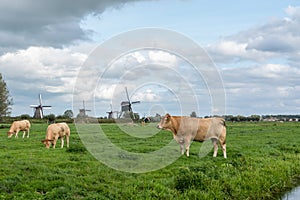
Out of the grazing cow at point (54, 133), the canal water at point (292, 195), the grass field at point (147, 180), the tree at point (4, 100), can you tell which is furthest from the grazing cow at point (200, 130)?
the tree at point (4, 100)

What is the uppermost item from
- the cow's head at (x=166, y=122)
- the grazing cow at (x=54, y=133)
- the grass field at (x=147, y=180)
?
the cow's head at (x=166, y=122)

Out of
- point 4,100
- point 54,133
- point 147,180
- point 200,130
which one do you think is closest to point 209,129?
point 200,130

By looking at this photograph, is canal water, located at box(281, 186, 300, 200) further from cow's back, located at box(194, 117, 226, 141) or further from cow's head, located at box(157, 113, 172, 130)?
cow's head, located at box(157, 113, 172, 130)

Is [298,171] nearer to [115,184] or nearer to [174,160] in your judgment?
[174,160]

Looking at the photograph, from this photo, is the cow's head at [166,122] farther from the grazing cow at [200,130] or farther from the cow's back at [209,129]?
the cow's back at [209,129]

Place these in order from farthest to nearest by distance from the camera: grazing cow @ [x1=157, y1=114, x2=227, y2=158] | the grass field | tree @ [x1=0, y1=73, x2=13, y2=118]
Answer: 1. tree @ [x1=0, y1=73, x2=13, y2=118]
2. grazing cow @ [x1=157, y1=114, x2=227, y2=158]
3. the grass field

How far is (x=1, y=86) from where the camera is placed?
252ft

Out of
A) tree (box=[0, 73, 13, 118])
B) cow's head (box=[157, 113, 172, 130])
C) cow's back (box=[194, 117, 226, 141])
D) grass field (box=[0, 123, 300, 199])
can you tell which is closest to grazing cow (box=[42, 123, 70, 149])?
grass field (box=[0, 123, 300, 199])

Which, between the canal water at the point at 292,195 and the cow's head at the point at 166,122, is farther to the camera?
the cow's head at the point at 166,122

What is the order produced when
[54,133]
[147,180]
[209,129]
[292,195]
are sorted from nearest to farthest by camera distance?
[147,180], [292,195], [209,129], [54,133]

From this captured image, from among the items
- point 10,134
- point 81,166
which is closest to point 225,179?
point 81,166

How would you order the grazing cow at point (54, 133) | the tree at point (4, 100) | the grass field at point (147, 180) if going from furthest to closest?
the tree at point (4, 100)
the grazing cow at point (54, 133)
the grass field at point (147, 180)

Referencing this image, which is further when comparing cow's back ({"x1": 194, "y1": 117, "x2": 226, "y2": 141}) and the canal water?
cow's back ({"x1": 194, "y1": 117, "x2": 226, "y2": 141})

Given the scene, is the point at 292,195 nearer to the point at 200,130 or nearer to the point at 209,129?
the point at 209,129
